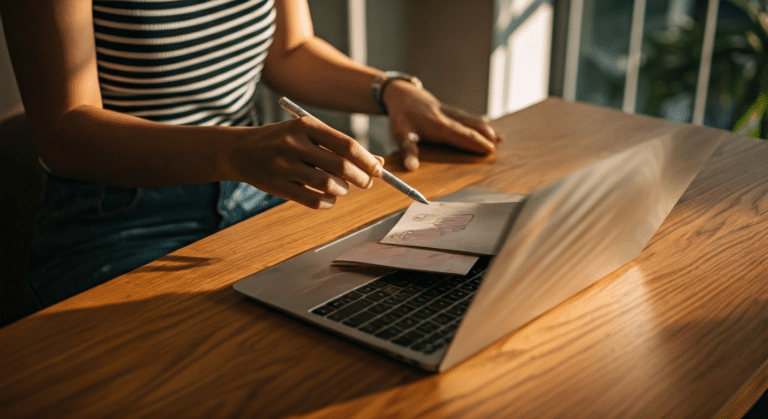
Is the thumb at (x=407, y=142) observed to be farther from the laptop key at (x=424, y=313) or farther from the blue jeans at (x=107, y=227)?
the laptop key at (x=424, y=313)

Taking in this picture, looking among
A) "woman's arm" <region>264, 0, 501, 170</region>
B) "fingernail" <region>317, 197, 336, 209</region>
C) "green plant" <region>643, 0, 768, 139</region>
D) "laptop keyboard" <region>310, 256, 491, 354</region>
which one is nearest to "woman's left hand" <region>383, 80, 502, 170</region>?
"woman's arm" <region>264, 0, 501, 170</region>

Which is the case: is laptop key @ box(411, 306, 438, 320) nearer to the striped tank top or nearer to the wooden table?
the wooden table

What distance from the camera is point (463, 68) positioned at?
2596 millimetres

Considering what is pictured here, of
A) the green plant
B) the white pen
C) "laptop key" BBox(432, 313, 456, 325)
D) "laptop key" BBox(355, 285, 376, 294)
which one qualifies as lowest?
the green plant

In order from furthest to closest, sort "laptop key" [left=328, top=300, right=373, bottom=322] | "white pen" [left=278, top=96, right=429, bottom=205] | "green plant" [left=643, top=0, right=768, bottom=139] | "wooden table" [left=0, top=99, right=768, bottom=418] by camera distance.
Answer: "green plant" [left=643, top=0, right=768, bottom=139] < "white pen" [left=278, top=96, right=429, bottom=205] < "laptop key" [left=328, top=300, right=373, bottom=322] < "wooden table" [left=0, top=99, right=768, bottom=418]

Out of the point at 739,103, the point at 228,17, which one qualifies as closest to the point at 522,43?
the point at 739,103

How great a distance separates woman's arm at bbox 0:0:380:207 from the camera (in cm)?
74

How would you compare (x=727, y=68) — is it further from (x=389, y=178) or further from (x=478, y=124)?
(x=389, y=178)

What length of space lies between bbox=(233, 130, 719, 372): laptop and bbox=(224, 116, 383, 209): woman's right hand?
78 mm

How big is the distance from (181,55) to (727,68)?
2.15 meters

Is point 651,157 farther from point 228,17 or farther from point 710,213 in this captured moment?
point 228,17

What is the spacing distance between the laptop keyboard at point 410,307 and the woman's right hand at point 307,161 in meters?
0.13

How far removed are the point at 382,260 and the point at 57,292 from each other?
1.68 feet

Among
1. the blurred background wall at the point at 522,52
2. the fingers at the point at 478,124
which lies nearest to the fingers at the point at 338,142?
the fingers at the point at 478,124
